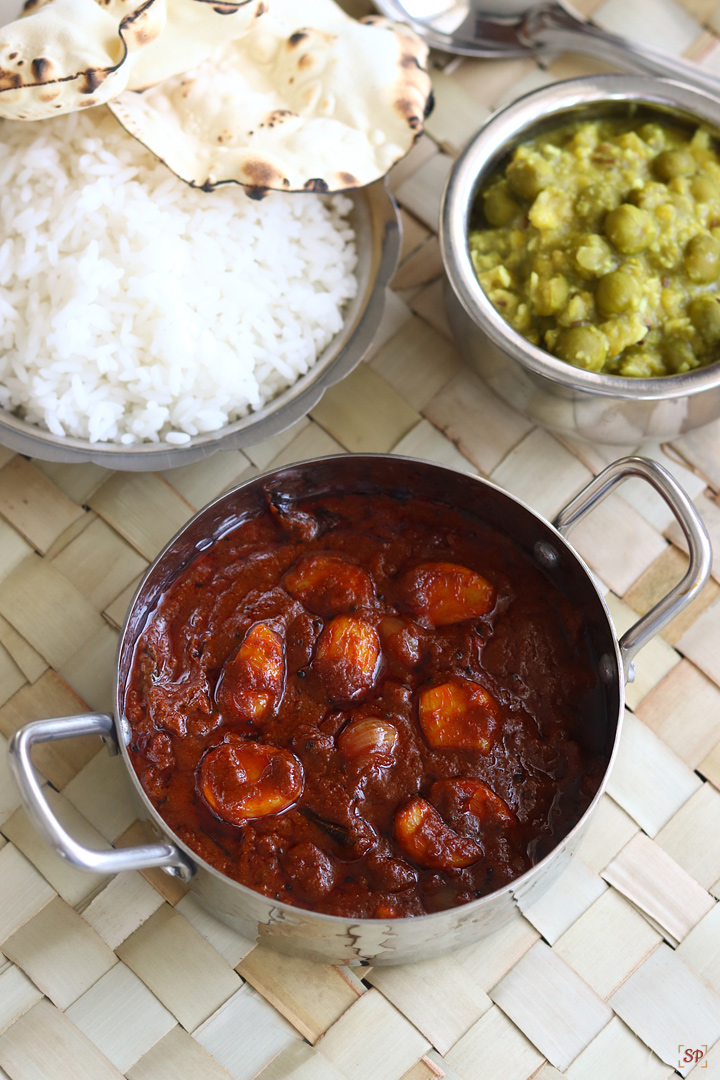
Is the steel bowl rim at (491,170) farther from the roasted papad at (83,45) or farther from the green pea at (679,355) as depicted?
the roasted papad at (83,45)

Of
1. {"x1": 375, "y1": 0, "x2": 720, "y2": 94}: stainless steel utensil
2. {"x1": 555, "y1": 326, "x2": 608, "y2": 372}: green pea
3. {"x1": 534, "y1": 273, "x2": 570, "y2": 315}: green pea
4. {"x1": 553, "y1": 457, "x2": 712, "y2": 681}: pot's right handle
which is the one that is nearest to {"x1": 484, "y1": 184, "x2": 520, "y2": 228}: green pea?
{"x1": 534, "y1": 273, "x2": 570, "y2": 315}: green pea

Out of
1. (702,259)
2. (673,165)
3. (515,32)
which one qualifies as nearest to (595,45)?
(515,32)

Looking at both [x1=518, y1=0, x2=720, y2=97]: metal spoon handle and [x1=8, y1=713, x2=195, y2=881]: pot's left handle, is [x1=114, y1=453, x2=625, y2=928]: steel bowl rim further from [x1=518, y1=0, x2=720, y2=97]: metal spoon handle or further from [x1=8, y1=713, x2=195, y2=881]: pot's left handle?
[x1=518, y1=0, x2=720, y2=97]: metal spoon handle

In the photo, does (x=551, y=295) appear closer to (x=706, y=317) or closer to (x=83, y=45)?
(x=706, y=317)

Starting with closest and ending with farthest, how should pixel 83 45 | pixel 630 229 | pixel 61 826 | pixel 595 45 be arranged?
Answer: 1. pixel 61 826
2. pixel 83 45
3. pixel 630 229
4. pixel 595 45

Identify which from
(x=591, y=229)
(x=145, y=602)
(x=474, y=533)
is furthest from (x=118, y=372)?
(x=591, y=229)

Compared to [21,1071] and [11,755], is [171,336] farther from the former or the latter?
[21,1071]
